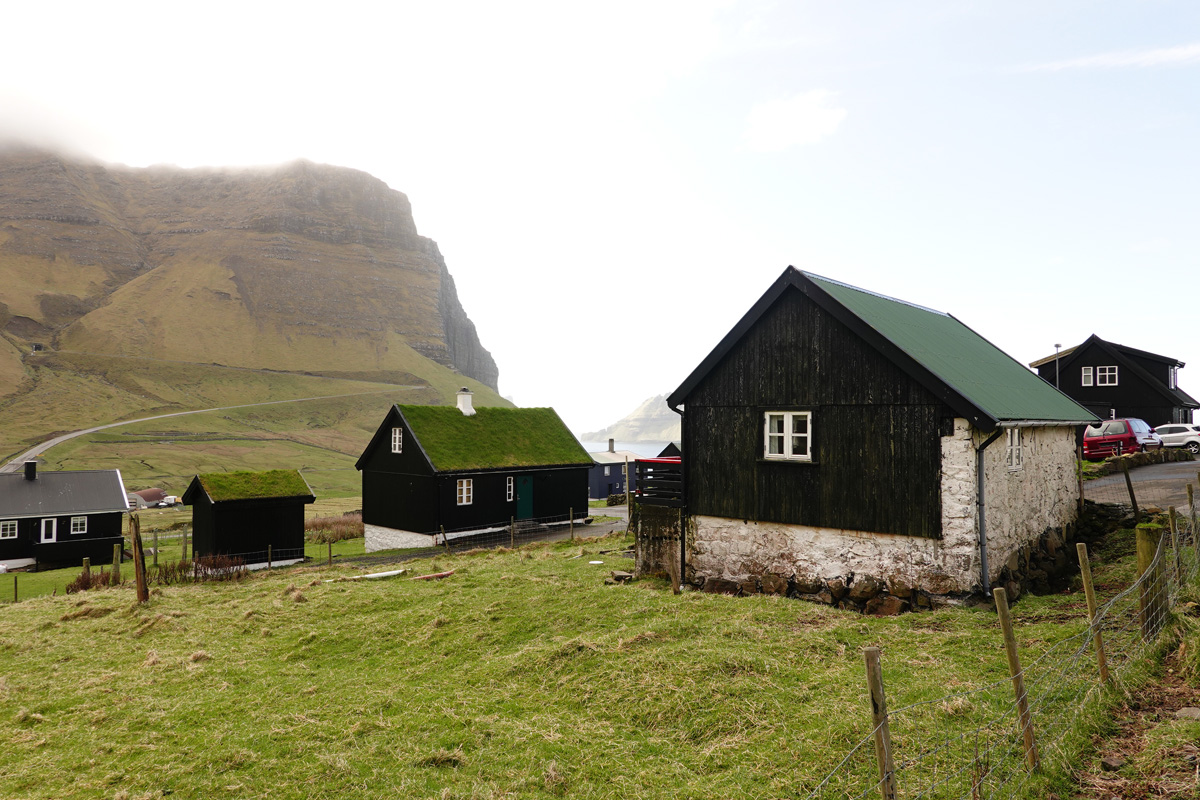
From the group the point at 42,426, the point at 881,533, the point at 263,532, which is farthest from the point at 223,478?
the point at 42,426

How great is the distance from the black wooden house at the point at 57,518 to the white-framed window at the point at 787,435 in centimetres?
4729

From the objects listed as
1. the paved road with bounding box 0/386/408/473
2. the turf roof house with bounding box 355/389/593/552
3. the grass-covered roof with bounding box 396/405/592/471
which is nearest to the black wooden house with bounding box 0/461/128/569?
the turf roof house with bounding box 355/389/593/552

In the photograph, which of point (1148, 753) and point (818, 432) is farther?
point (818, 432)

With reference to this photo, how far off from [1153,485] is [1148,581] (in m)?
22.0

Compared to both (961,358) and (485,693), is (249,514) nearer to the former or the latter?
(485,693)

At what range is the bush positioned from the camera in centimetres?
4575

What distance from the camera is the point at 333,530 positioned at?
A: 4759cm

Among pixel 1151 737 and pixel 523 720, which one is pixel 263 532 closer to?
pixel 523 720

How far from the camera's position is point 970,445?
14414 millimetres

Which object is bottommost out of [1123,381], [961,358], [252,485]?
[252,485]

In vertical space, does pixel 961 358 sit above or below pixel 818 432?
above

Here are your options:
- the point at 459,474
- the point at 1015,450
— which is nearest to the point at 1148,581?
the point at 1015,450

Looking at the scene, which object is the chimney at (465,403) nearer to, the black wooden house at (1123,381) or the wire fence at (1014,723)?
the wire fence at (1014,723)

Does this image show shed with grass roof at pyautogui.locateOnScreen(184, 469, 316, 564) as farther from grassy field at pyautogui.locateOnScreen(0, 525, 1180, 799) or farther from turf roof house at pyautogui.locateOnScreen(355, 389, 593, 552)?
grassy field at pyautogui.locateOnScreen(0, 525, 1180, 799)
